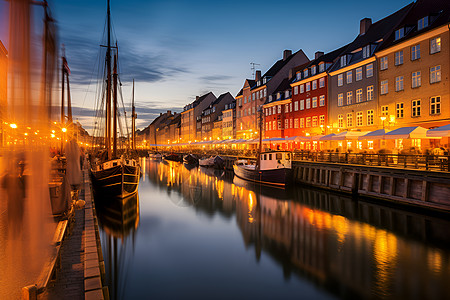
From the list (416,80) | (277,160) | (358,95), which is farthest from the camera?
(358,95)

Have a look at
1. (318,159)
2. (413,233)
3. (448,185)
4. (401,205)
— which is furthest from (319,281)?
(318,159)

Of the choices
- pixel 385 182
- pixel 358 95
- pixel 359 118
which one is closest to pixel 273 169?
pixel 385 182

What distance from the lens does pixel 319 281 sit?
34.9ft

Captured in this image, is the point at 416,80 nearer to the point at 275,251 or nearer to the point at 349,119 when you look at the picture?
the point at 349,119

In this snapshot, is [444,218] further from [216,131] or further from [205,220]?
[216,131]

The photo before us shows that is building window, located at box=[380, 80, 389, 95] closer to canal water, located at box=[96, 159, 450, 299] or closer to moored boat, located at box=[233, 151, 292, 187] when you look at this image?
moored boat, located at box=[233, 151, 292, 187]

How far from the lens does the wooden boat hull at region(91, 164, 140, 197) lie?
23406 mm

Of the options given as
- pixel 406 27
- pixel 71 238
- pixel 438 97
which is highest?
pixel 406 27

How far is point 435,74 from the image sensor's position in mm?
27781

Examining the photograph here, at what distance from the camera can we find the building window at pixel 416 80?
2950 centimetres

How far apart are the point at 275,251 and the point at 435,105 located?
2203cm

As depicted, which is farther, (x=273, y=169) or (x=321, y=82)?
(x=321, y=82)

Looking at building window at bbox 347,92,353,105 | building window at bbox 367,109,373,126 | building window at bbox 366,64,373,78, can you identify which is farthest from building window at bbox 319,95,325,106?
building window at bbox 367,109,373,126

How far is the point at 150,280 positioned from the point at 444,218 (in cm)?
1512
